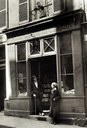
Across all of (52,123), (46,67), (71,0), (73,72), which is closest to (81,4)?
(71,0)

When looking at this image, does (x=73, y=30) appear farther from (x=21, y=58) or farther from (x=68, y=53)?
(x=21, y=58)

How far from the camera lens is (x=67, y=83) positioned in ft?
35.6

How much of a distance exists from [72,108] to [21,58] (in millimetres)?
3741

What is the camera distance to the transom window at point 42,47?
11500 millimetres

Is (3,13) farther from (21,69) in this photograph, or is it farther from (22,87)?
(22,87)

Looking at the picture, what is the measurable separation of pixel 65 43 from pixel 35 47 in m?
1.77

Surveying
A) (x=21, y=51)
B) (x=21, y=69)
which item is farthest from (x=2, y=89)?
(x=21, y=51)

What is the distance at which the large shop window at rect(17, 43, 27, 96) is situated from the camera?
12602 mm

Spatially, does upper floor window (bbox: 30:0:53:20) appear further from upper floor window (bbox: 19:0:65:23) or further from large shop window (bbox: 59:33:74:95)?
large shop window (bbox: 59:33:74:95)

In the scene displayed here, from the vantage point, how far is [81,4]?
10.5m

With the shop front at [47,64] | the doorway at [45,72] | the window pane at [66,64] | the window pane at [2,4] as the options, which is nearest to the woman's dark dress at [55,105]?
the shop front at [47,64]

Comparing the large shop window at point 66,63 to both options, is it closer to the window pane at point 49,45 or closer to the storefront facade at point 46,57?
the storefront facade at point 46,57

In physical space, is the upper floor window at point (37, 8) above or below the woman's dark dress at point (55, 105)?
above

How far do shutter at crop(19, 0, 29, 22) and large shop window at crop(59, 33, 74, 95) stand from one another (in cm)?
246
